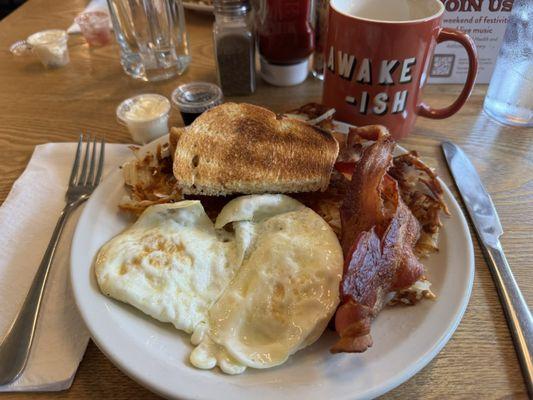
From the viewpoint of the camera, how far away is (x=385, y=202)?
880 mm

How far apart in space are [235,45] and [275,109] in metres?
0.27

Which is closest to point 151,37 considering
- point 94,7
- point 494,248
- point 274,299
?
point 94,7

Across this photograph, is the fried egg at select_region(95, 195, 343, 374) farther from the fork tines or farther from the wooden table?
the fork tines

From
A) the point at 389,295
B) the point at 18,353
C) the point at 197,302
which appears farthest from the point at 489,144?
the point at 18,353

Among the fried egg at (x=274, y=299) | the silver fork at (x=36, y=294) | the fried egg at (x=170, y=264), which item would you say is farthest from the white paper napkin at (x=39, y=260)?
the fried egg at (x=274, y=299)

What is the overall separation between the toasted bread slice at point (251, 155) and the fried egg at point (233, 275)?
0.23ft

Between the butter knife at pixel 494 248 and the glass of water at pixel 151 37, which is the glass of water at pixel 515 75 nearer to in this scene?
the butter knife at pixel 494 248

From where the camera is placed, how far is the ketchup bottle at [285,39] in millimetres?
1454

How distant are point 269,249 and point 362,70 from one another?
61cm

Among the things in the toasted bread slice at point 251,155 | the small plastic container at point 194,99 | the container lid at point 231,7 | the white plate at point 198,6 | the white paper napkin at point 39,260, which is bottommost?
the white paper napkin at point 39,260

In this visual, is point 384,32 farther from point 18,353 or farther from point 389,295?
point 18,353

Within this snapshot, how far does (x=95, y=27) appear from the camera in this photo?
1.85 metres

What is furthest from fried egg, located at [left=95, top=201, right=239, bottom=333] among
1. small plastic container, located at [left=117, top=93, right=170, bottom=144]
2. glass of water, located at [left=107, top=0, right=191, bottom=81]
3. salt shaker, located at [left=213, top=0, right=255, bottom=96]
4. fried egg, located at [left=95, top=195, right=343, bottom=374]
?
glass of water, located at [left=107, top=0, right=191, bottom=81]

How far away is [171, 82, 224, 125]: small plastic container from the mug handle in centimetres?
66
